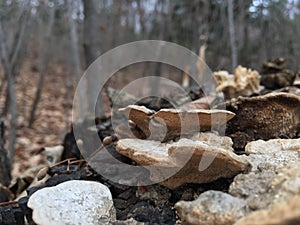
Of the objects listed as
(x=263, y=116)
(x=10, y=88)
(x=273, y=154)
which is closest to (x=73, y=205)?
(x=273, y=154)

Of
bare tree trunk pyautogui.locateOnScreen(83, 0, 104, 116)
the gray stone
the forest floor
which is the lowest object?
the forest floor

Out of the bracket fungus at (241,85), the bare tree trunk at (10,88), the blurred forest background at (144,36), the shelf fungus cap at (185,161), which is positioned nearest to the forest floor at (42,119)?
the blurred forest background at (144,36)

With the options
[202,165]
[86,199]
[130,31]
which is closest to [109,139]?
[86,199]

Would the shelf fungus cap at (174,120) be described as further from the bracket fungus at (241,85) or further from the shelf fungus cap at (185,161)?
the bracket fungus at (241,85)

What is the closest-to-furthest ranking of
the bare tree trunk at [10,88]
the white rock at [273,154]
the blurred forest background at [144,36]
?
1. the white rock at [273,154]
2. the bare tree trunk at [10,88]
3. the blurred forest background at [144,36]

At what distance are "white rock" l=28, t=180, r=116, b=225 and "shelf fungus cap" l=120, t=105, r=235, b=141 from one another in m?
0.29

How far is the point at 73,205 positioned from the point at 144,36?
8.46 metres

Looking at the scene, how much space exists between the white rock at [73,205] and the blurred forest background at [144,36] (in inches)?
71.9

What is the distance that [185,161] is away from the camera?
2.99 ft

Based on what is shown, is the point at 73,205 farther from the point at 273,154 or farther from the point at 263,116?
the point at 263,116

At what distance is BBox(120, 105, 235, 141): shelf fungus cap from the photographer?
1093 mm

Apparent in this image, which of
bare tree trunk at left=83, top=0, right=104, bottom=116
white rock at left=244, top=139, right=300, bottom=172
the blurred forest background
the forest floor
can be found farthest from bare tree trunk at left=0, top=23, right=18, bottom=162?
white rock at left=244, top=139, right=300, bottom=172

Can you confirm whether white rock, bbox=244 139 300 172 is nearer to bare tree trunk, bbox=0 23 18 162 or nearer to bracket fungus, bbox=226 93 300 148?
bracket fungus, bbox=226 93 300 148

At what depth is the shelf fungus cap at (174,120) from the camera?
109cm
